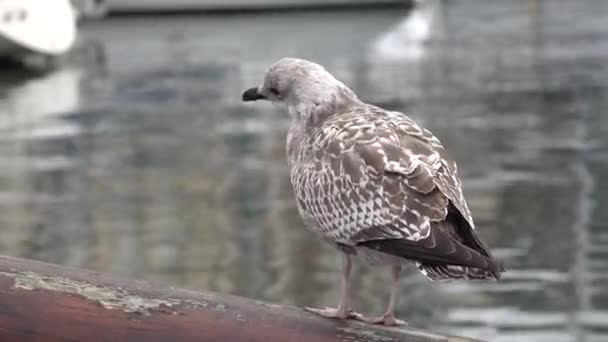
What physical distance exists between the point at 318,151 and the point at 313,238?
7.44 meters

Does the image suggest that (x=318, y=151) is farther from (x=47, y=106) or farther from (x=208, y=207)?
(x=47, y=106)

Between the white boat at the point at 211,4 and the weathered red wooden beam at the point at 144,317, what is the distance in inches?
1455

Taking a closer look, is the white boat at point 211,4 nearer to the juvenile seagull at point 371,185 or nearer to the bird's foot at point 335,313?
the juvenile seagull at point 371,185

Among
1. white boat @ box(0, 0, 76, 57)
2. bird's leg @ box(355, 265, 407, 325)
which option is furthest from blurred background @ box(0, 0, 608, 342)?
bird's leg @ box(355, 265, 407, 325)

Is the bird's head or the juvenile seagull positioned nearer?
the juvenile seagull

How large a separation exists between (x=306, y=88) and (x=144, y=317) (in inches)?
44.9

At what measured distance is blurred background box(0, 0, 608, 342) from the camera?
10.8 meters

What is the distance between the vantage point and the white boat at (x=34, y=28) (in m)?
26.2

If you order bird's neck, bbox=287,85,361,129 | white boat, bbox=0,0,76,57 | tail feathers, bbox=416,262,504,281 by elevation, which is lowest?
tail feathers, bbox=416,262,504,281

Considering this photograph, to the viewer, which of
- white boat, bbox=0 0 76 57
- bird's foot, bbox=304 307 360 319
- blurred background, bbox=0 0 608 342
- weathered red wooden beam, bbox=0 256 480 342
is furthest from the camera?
white boat, bbox=0 0 76 57

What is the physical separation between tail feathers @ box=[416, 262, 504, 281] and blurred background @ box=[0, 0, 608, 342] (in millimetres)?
5154

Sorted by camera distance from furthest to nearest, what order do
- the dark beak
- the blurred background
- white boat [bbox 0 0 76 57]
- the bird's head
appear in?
white boat [bbox 0 0 76 57] → the blurred background → the dark beak → the bird's head

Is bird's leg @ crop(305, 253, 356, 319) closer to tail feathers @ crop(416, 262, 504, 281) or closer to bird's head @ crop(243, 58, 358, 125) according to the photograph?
tail feathers @ crop(416, 262, 504, 281)

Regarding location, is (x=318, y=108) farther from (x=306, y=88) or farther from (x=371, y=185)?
(x=371, y=185)
